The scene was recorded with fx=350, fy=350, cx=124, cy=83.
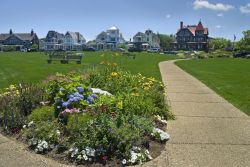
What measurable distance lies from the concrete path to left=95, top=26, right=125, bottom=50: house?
11853cm

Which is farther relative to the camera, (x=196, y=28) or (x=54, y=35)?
(x=54, y=35)

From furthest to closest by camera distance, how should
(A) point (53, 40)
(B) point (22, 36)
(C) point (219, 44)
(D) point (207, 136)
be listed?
(B) point (22, 36) → (A) point (53, 40) → (C) point (219, 44) → (D) point (207, 136)

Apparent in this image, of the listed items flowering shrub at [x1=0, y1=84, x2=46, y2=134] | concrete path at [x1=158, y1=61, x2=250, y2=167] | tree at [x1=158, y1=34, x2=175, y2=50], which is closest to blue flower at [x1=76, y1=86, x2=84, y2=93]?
flowering shrub at [x1=0, y1=84, x2=46, y2=134]

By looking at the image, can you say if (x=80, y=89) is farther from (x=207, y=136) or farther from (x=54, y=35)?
(x=54, y=35)

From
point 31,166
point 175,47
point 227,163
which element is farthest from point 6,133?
point 175,47

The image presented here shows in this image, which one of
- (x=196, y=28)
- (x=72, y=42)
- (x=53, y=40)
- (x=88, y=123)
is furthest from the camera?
(x=53, y=40)

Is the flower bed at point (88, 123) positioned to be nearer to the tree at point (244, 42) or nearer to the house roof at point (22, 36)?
the tree at point (244, 42)

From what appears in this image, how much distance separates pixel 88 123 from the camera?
6445 millimetres

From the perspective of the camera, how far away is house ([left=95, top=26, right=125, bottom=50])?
12888 centimetres

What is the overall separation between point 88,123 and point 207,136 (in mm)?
2510

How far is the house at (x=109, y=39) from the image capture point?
423ft

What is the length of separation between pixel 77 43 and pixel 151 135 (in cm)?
13115

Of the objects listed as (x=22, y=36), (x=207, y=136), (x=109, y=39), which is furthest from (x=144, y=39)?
(x=207, y=136)

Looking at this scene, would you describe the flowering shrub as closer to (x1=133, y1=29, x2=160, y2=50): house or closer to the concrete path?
the concrete path
